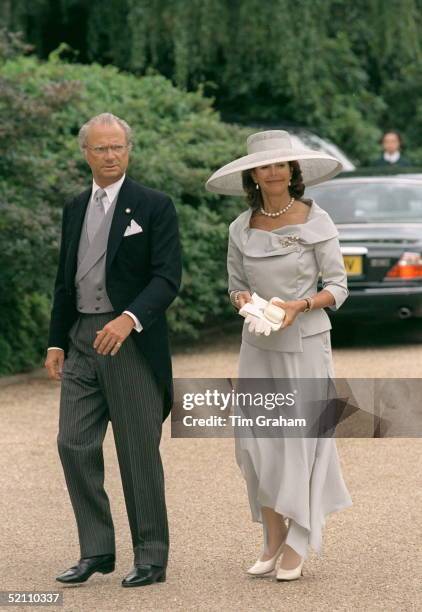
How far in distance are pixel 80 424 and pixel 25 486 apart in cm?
228

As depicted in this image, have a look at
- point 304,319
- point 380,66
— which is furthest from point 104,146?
point 380,66

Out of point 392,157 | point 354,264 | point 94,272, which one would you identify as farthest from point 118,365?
point 392,157

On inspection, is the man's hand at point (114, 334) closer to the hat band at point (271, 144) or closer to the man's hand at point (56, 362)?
the man's hand at point (56, 362)

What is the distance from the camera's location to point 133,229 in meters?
6.13

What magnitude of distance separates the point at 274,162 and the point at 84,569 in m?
1.75

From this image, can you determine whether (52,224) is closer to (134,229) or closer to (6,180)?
(6,180)

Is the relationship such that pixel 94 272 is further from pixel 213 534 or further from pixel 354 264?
pixel 354 264

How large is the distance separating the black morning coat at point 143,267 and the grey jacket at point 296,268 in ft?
1.10

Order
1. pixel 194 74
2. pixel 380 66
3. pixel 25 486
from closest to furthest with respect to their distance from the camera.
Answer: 1. pixel 25 486
2. pixel 194 74
3. pixel 380 66

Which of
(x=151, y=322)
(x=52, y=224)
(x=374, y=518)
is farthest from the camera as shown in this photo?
(x=52, y=224)

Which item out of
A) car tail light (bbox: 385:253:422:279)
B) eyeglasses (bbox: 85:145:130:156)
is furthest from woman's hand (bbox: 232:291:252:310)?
car tail light (bbox: 385:253:422:279)

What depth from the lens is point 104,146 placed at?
241 inches

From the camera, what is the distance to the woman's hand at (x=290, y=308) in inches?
237

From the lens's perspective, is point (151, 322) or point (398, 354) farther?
point (398, 354)
